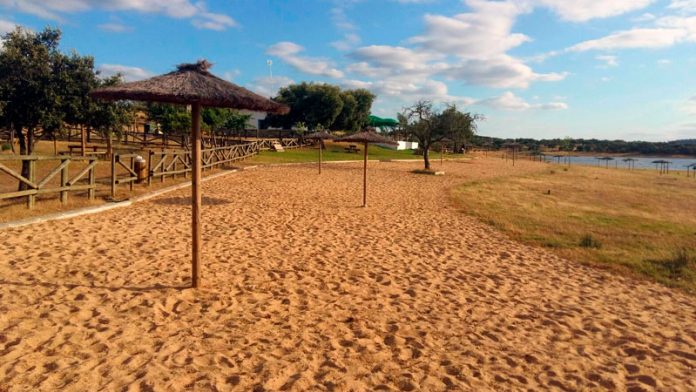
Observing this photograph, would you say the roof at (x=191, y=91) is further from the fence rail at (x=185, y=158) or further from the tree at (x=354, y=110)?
the tree at (x=354, y=110)

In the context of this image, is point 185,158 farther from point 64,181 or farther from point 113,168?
point 64,181

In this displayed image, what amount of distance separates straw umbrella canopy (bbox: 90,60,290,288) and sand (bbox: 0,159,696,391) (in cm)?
120

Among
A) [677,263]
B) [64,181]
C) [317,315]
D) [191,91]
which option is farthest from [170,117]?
[677,263]

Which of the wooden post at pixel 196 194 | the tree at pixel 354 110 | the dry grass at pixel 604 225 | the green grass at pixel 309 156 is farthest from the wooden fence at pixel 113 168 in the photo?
the tree at pixel 354 110

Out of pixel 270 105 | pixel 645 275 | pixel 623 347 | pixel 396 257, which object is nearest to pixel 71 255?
pixel 270 105

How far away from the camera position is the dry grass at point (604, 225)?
8.16m

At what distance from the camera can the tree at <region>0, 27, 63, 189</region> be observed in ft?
37.4

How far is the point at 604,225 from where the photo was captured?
12.3 metres

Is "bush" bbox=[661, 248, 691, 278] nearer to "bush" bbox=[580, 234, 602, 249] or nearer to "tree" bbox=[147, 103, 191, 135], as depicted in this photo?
"bush" bbox=[580, 234, 602, 249]

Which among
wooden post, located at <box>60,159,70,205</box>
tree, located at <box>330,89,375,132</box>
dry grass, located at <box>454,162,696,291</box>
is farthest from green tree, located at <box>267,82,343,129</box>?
wooden post, located at <box>60,159,70,205</box>

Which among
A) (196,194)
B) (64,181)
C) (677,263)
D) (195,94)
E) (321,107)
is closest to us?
(195,94)

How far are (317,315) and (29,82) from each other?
11.5m

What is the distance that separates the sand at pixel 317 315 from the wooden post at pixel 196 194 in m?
0.31

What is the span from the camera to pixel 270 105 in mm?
5309
